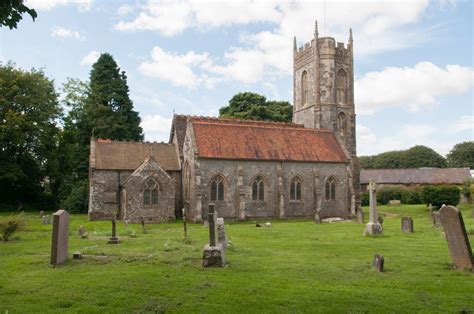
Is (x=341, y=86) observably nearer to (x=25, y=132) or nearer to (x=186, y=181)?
(x=186, y=181)

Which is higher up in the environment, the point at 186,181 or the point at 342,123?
the point at 342,123

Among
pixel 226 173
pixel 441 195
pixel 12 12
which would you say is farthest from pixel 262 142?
pixel 12 12

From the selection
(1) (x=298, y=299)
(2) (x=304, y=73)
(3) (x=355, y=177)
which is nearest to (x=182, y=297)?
(1) (x=298, y=299)

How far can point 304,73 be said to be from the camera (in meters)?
44.2

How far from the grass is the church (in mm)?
14745

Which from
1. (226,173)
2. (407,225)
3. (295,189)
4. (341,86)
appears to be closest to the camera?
(407,225)

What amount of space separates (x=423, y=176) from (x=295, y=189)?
36.1m

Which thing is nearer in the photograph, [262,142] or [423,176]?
[262,142]

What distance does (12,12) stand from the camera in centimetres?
818

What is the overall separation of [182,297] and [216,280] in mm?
1705

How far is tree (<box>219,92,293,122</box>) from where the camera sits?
56.6 metres

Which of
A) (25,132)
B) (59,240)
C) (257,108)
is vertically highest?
(257,108)

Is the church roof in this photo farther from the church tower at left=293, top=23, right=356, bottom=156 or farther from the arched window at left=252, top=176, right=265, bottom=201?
the church tower at left=293, top=23, right=356, bottom=156

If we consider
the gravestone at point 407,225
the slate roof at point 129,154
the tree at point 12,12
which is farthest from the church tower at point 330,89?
the tree at point 12,12
